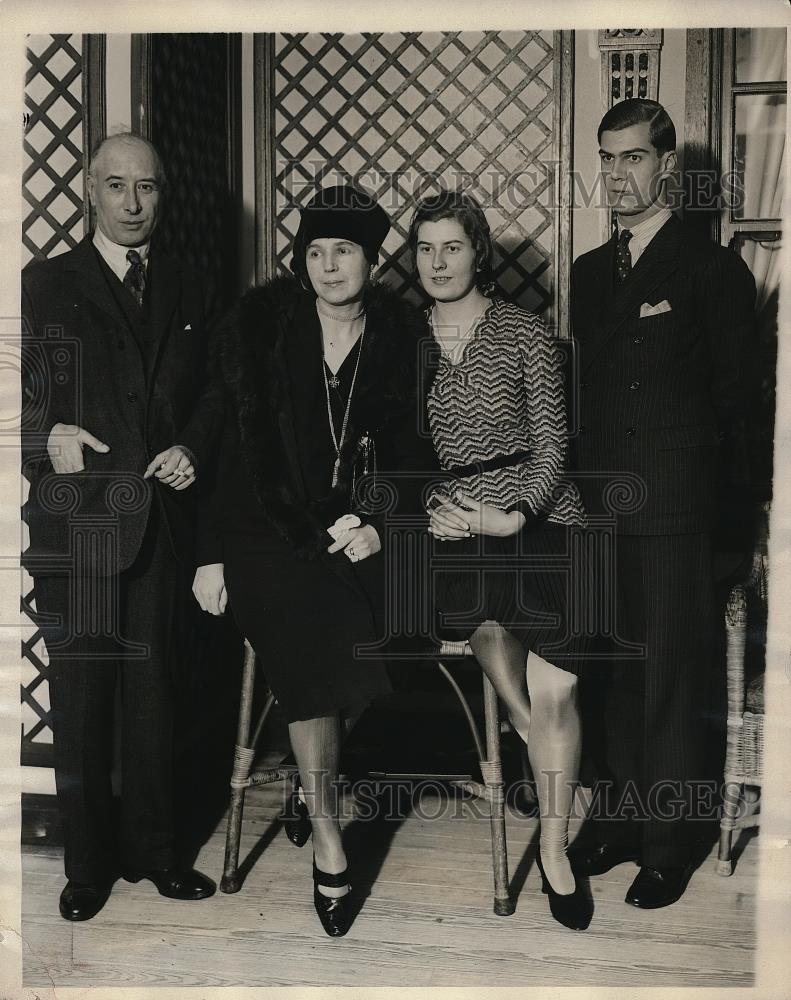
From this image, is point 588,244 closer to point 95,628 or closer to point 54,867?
point 95,628

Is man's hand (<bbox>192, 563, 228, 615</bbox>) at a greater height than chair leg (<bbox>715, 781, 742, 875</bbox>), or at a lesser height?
greater

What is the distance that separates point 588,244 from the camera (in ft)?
10.4

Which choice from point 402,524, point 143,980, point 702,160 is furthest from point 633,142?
point 143,980

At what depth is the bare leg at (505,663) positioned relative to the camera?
2613 millimetres

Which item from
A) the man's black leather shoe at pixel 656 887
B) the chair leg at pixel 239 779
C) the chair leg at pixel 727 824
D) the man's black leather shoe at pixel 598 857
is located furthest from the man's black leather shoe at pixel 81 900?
the chair leg at pixel 727 824

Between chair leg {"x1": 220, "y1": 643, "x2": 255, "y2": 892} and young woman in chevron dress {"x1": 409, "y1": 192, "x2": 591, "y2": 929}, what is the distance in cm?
51

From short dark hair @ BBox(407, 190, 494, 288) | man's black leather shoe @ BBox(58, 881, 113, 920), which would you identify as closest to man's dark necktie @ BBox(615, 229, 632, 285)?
Result: short dark hair @ BBox(407, 190, 494, 288)

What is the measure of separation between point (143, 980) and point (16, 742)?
0.60 m

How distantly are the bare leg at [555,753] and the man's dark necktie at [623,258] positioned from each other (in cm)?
95

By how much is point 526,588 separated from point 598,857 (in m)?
0.76

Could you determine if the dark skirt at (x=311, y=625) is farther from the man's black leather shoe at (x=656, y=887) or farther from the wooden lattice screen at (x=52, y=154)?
the man's black leather shoe at (x=656, y=887)

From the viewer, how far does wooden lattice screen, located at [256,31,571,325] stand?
122 inches

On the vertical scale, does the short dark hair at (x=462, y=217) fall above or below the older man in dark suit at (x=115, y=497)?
above

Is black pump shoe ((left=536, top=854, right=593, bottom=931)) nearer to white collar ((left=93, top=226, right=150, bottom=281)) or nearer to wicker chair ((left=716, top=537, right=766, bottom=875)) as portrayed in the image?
wicker chair ((left=716, top=537, right=766, bottom=875))
